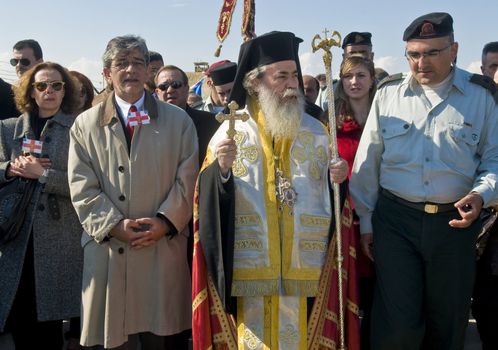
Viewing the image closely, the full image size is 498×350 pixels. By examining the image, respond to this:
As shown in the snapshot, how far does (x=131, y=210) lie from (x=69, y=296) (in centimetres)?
103

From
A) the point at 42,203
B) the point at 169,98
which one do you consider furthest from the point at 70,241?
the point at 169,98

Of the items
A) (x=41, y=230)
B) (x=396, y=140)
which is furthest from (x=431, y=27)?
(x=41, y=230)

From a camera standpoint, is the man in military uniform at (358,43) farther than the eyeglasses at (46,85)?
Yes

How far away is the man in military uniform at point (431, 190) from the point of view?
12.6 feet

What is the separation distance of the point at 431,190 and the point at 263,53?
139cm

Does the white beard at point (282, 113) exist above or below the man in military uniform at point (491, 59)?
below

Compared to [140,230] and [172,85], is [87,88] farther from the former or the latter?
[140,230]

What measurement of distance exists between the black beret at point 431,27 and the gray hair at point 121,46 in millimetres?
1748

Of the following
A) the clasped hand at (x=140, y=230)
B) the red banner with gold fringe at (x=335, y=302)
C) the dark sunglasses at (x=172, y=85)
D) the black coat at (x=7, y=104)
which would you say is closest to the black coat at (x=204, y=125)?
the dark sunglasses at (x=172, y=85)

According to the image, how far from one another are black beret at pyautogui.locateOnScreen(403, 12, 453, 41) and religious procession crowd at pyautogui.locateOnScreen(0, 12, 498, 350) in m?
0.01

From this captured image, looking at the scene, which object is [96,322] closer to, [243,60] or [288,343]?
[288,343]

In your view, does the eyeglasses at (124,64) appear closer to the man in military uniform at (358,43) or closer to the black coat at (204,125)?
the black coat at (204,125)

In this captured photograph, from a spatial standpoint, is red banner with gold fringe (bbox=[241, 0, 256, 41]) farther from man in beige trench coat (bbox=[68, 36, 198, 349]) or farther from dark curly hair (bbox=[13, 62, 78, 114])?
man in beige trench coat (bbox=[68, 36, 198, 349])

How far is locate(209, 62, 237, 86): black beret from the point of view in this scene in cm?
608
